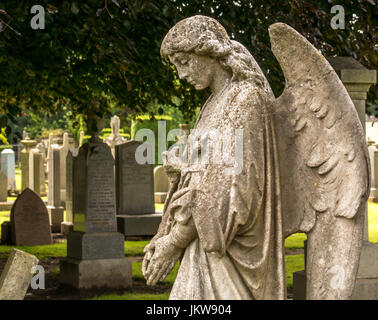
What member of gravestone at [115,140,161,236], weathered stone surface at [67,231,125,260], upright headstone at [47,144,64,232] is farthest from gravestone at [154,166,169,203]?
weathered stone surface at [67,231,125,260]

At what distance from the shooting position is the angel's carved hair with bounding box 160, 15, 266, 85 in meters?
3.47

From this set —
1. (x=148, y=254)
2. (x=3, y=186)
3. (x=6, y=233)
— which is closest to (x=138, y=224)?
(x=6, y=233)

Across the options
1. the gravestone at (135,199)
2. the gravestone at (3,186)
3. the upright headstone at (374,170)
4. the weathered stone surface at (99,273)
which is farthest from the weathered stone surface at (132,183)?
the upright headstone at (374,170)

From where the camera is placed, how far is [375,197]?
2256 cm

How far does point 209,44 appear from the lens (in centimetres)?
346

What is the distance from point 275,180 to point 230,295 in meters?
0.58

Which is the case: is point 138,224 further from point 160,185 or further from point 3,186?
point 160,185

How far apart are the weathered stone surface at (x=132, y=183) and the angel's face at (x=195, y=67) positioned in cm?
1140

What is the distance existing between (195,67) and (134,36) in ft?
19.9

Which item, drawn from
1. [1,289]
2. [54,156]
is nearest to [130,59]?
[1,289]

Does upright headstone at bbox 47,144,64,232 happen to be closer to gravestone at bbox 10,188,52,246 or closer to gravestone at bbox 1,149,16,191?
gravestone at bbox 10,188,52,246

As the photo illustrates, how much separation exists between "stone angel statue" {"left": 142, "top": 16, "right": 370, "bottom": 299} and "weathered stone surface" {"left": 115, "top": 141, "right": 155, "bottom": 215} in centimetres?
1149

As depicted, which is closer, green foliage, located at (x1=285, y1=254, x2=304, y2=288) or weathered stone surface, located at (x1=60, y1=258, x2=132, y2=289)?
weathered stone surface, located at (x1=60, y1=258, x2=132, y2=289)
